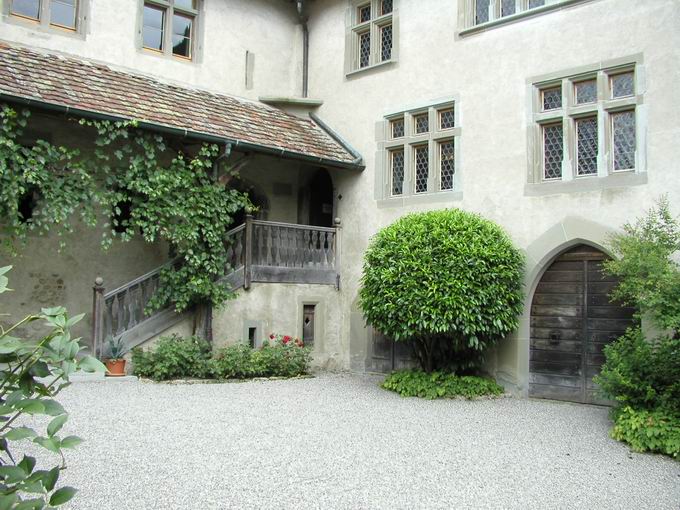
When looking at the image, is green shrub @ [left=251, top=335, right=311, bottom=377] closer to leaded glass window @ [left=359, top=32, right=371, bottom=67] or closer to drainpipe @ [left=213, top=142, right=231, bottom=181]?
drainpipe @ [left=213, top=142, right=231, bottom=181]

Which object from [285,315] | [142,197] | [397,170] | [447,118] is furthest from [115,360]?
[447,118]

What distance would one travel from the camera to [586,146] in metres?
8.71

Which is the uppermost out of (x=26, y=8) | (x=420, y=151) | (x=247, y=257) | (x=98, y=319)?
(x=26, y=8)

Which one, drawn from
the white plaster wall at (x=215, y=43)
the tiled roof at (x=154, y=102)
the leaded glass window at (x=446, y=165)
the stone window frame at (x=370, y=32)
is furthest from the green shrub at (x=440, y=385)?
the white plaster wall at (x=215, y=43)

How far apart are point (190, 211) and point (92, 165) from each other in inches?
57.4

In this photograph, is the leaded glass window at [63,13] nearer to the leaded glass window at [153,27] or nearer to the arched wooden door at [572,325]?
the leaded glass window at [153,27]

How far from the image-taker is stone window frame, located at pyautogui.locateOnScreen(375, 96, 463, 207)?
394 inches

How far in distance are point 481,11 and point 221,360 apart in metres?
6.72

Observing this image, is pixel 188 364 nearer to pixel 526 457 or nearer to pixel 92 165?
pixel 92 165

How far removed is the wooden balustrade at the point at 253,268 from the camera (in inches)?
355

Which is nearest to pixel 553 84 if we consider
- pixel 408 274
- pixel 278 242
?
pixel 408 274

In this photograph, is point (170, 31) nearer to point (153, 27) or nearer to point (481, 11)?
point (153, 27)

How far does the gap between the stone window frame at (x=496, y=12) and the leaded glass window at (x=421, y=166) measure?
1915 mm

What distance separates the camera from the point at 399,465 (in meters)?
5.15
